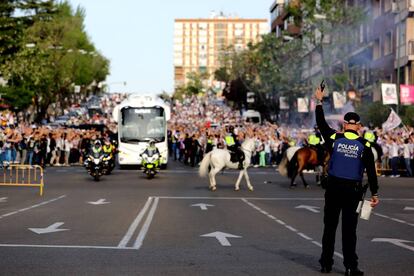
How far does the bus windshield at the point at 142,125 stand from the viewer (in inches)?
1961

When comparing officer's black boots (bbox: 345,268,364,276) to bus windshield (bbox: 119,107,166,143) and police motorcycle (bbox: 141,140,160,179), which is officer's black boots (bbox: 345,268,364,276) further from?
bus windshield (bbox: 119,107,166,143)

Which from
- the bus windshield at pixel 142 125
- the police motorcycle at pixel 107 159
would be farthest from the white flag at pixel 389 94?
the police motorcycle at pixel 107 159

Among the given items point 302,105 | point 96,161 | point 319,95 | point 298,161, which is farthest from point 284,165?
point 302,105

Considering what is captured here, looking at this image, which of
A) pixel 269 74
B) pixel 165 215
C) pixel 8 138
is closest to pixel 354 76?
pixel 269 74

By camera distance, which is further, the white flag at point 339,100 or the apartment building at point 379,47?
the white flag at point 339,100

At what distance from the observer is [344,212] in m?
12.0

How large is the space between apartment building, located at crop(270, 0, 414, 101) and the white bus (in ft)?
64.5

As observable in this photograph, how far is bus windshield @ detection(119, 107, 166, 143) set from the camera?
49803mm

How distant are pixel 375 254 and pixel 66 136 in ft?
141

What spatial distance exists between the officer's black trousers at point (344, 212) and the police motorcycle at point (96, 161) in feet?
88.2

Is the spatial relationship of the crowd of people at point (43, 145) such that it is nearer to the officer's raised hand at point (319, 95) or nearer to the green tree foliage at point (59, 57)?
the green tree foliage at point (59, 57)

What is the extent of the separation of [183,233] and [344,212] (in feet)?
18.7

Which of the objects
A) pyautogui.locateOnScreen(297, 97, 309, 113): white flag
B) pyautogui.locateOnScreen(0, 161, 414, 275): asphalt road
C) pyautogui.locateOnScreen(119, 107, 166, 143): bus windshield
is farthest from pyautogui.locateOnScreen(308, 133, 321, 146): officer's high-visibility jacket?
pyautogui.locateOnScreen(297, 97, 309, 113): white flag

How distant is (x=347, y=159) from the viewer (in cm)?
1194
